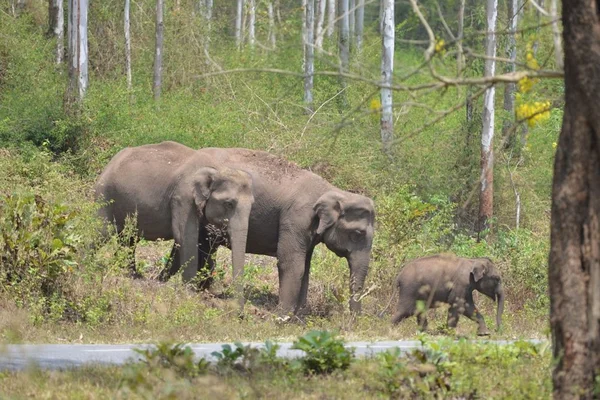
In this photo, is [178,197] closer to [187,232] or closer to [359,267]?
[187,232]

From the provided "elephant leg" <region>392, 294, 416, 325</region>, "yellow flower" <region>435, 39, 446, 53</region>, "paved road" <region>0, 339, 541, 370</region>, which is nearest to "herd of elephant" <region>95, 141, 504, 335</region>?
"elephant leg" <region>392, 294, 416, 325</region>

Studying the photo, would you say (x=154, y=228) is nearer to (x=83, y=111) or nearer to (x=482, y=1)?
(x=83, y=111)

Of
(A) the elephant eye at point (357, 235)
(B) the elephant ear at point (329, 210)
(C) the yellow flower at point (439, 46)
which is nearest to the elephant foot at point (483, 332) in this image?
(A) the elephant eye at point (357, 235)

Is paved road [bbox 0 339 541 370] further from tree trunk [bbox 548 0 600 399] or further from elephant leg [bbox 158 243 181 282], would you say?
elephant leg [bbox 158 243 181 282]

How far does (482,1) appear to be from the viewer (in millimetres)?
38219

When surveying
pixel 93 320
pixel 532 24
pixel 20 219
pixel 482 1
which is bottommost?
pixel 93 320

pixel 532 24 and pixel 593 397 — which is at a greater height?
pixel 532 24

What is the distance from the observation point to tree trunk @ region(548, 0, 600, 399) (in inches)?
329

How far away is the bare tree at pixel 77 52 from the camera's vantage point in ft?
94.6

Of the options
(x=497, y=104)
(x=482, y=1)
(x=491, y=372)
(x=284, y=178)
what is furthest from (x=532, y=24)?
(x=497, y=104)

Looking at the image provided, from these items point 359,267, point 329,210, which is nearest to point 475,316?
point 359,267

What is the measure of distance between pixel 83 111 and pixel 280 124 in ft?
15.8

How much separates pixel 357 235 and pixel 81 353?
741 cm

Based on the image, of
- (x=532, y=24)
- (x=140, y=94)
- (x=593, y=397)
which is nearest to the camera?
(x=593, y=397)
